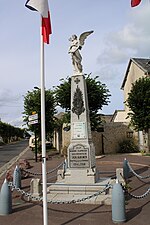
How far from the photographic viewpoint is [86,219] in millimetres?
7090

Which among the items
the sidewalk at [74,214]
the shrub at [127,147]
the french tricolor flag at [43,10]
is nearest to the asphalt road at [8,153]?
the shrub at [127,147]

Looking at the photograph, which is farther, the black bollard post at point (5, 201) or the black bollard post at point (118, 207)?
the black bollard post at point (5, 201)

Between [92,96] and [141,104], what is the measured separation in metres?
3.99

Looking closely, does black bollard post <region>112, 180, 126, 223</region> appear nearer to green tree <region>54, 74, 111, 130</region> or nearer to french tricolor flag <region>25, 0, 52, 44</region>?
french tricolor flag <region>25, 0, 52, 44</region>

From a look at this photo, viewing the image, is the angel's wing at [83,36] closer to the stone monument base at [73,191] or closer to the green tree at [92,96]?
the stone monument base at [73,191]

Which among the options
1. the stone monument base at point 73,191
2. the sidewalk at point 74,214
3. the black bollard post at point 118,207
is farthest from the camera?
the stone monument base at point 73,191

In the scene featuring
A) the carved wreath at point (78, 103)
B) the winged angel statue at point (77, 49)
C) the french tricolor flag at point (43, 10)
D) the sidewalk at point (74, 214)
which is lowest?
the sidewalk at point (74, 214)

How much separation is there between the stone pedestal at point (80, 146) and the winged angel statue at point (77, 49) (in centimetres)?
38

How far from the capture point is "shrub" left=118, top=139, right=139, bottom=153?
2736cm

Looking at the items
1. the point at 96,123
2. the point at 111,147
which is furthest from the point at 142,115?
the point at 111,147

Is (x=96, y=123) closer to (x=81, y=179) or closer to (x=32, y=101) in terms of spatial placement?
(x=32, y=101)

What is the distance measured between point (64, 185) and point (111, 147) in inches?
743

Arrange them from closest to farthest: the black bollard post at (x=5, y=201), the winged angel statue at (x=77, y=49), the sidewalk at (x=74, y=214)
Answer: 1. the sidewalk at (x=74, y=214)
2. the black bollard post at (x=5, y=201)
3. the winged angel statue at (x=77, y=49)

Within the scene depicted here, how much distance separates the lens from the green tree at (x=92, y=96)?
23672mm
